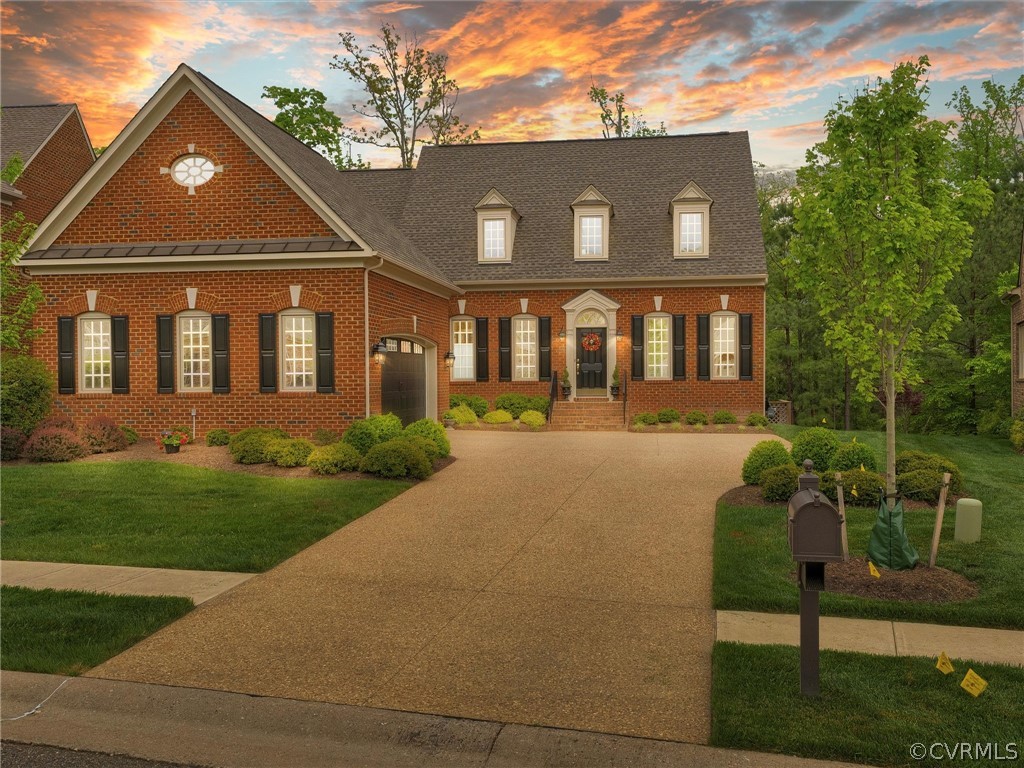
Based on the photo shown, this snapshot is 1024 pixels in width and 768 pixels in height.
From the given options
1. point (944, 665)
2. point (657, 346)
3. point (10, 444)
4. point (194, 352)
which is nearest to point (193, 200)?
point (194, 352)

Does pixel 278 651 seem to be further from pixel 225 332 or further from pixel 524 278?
pixel 524 278

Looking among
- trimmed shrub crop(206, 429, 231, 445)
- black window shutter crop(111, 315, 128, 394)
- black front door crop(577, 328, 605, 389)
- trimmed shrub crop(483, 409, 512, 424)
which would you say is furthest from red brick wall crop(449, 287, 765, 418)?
black window shutter crop(111, 315, 128, 394)

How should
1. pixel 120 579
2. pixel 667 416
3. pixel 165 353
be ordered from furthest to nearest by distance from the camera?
pixel 667 416, pixel 165 353, pixel 120 579

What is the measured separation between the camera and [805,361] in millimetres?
32719

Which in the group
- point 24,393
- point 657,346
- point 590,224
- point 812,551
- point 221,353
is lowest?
point 812,551

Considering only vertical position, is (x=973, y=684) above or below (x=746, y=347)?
below

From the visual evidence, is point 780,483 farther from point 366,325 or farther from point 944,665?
point 366,325

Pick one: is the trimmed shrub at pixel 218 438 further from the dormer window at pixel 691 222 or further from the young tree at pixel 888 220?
the dormer window at pixel 691 222

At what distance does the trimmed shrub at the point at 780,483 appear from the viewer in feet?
35.1

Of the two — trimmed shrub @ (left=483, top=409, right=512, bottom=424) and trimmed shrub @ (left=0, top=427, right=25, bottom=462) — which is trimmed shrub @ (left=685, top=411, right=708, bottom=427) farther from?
trimmed shrub @ (left=0, top=427, right=25, bottom=462)

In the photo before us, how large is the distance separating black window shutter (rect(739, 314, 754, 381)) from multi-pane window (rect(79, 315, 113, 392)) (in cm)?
1759

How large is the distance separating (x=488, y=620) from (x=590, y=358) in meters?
18.5

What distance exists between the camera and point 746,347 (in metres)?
23.2

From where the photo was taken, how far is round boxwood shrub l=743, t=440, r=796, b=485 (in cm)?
1163
